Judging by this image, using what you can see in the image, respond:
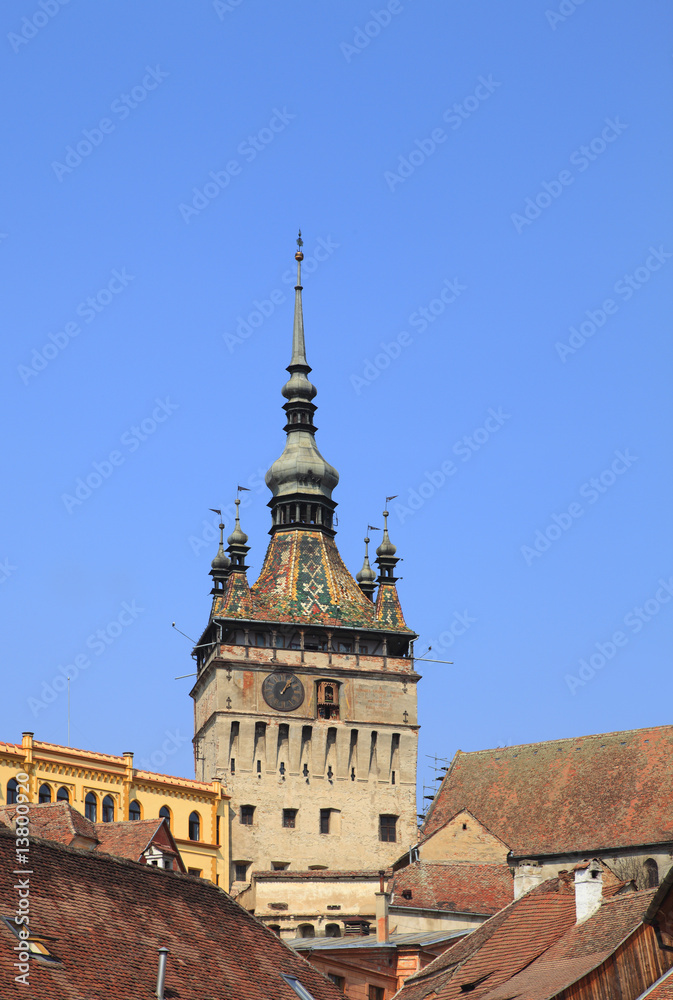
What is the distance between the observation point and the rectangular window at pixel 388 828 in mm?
84500

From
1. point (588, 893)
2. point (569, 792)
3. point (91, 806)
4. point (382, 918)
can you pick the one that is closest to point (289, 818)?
point (91, 806)

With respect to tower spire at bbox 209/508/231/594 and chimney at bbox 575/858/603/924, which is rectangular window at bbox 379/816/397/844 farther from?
chimney at bbox 575/858/603/924

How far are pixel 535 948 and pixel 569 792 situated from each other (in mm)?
41347

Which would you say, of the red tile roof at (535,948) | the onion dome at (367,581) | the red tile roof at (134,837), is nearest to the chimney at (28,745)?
the red tile roof at (134,837)

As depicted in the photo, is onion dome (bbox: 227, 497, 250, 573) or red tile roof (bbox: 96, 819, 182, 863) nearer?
red tile roof (bbox: 96, 819, 182, 863)

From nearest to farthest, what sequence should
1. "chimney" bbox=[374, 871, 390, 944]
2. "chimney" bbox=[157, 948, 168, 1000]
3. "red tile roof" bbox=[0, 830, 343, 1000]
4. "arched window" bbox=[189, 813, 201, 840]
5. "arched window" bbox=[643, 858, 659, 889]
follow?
"red tile roof" bbox=[0, 830, 343, 1000] → "chimney" bbox=[157, 948, 168, 1000] → "chimney" bbox=[374, 871, 390, 944] → "arched window" bbox=[643, 858, 659, 889] → "arched window" bbox=[189, 813, 201, 840]

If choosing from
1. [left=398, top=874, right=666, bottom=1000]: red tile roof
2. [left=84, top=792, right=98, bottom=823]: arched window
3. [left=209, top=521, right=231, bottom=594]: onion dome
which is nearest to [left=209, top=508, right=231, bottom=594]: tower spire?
[left=209, top=521, right=231, bottom=594]: onion dome

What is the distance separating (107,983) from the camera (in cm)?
2814

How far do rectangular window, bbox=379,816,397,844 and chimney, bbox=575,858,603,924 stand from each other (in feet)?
156

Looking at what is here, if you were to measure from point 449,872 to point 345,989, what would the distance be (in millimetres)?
13304

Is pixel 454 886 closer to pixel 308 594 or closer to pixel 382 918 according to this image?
pixel 382 918

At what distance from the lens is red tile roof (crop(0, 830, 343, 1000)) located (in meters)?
27.8

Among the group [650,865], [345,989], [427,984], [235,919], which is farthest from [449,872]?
[235,919]

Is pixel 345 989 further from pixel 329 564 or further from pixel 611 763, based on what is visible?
pixel 329 564
